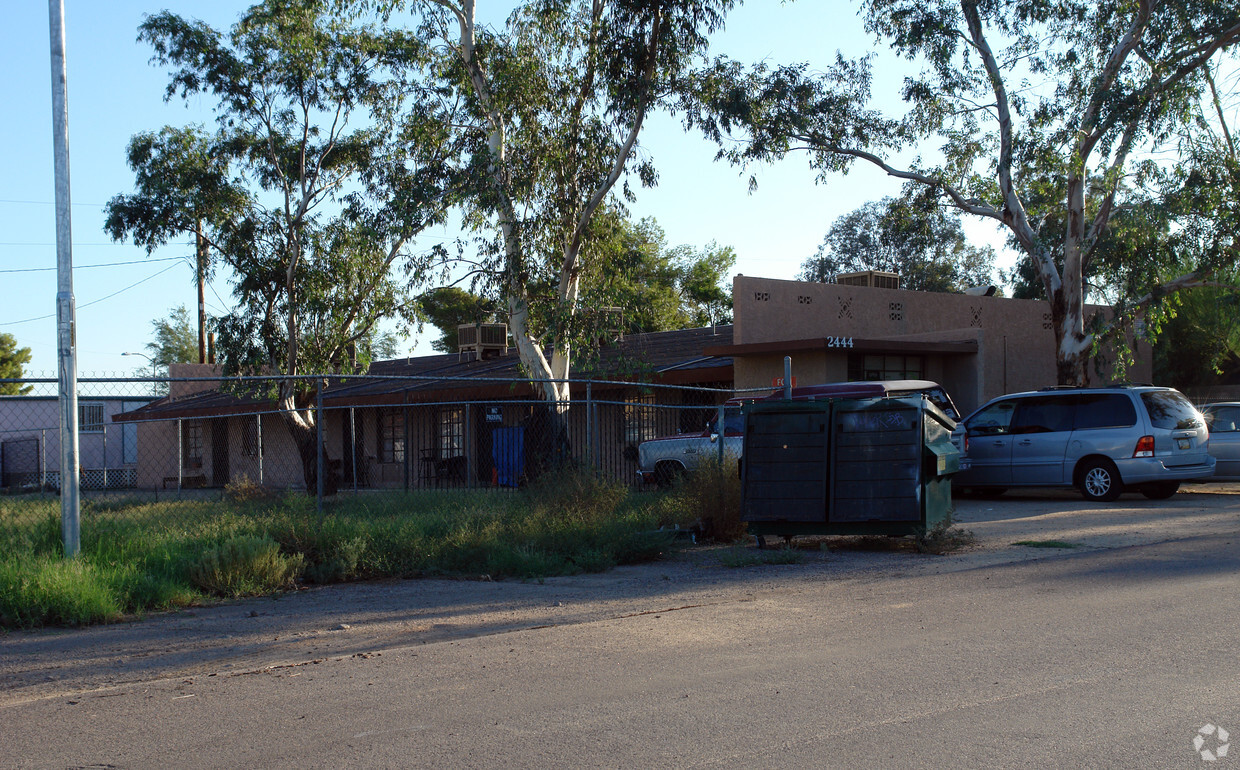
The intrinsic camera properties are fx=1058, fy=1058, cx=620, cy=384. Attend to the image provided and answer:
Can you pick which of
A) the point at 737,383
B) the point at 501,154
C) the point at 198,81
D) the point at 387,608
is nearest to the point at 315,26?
the point at 198,81

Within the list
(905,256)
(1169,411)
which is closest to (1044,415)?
(1169,411)

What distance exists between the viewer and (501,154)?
17781 millimetres

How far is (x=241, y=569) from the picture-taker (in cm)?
937

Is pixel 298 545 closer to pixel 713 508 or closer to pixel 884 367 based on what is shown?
pixel 713 508

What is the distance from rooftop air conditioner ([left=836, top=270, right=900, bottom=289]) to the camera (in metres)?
28.5

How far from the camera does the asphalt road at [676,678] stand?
190 inches

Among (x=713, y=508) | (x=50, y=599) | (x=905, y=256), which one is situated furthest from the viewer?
(x=905, y=256)

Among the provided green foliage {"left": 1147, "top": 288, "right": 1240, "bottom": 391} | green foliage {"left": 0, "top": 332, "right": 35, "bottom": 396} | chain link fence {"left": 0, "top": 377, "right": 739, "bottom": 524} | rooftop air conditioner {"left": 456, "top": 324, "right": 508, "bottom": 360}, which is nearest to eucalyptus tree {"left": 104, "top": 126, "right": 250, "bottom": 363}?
chain link fence {"left": 0, "top": 377, "right": 739, "bottom": 524}

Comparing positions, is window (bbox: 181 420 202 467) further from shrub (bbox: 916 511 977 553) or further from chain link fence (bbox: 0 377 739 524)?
shrub (bbox: 916 511 977 553)

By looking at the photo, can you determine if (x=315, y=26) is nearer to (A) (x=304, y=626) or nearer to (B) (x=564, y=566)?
(B) (x=564, y=566)

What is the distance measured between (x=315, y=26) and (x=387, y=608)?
17.2 metres

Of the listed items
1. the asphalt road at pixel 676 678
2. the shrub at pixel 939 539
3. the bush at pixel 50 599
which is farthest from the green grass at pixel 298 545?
the shrub at pixel 939 539

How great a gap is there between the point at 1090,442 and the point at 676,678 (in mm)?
13355

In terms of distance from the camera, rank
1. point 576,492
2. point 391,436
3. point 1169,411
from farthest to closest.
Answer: point 391,436, point 1169,411, point 576,492
